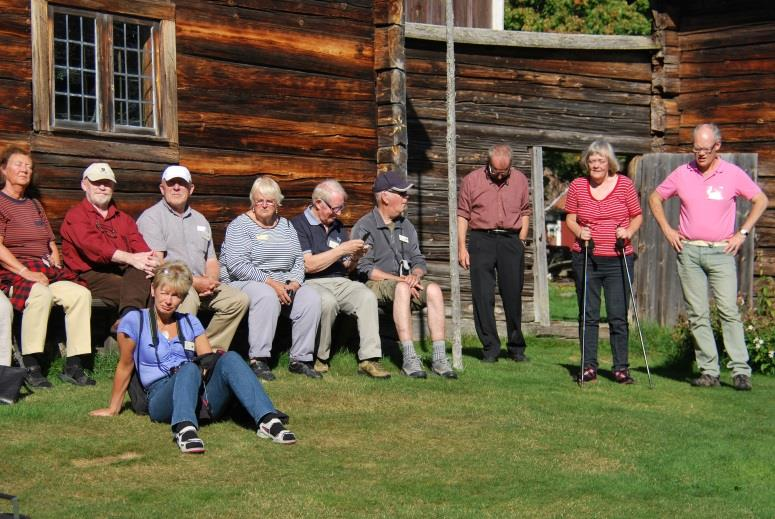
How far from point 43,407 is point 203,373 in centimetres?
105

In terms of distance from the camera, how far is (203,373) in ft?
22.6

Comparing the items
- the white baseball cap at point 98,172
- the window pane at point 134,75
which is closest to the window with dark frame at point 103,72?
the window pane at point 134,75

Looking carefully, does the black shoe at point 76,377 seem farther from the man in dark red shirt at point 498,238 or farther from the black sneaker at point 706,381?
the black sneaker at point 706,381

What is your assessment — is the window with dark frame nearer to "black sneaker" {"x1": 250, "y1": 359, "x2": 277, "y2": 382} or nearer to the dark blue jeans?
"black sneaker" {"x1": 250, "y1": 359, "x2": 277, "y2": 382}

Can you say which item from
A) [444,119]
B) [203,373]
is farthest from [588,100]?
[203,373]

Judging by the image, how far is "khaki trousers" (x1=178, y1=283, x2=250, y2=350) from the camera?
8.59 m

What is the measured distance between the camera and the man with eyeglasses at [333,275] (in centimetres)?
887

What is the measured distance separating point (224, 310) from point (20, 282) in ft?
4.65

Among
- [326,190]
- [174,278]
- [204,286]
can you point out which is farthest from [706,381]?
[174,278]

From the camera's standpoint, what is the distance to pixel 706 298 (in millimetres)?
9164

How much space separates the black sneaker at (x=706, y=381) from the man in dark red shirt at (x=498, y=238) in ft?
4.99

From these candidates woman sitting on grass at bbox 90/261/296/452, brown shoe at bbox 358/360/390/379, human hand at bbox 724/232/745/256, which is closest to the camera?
woman sitting on grass at bbox 90/261/296/452

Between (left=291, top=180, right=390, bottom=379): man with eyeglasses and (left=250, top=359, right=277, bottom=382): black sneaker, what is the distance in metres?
0.53

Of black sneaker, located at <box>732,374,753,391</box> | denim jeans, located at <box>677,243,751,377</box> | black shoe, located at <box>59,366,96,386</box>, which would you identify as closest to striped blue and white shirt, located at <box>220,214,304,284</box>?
black shoe, located at <box>59,366,96,386</box>
